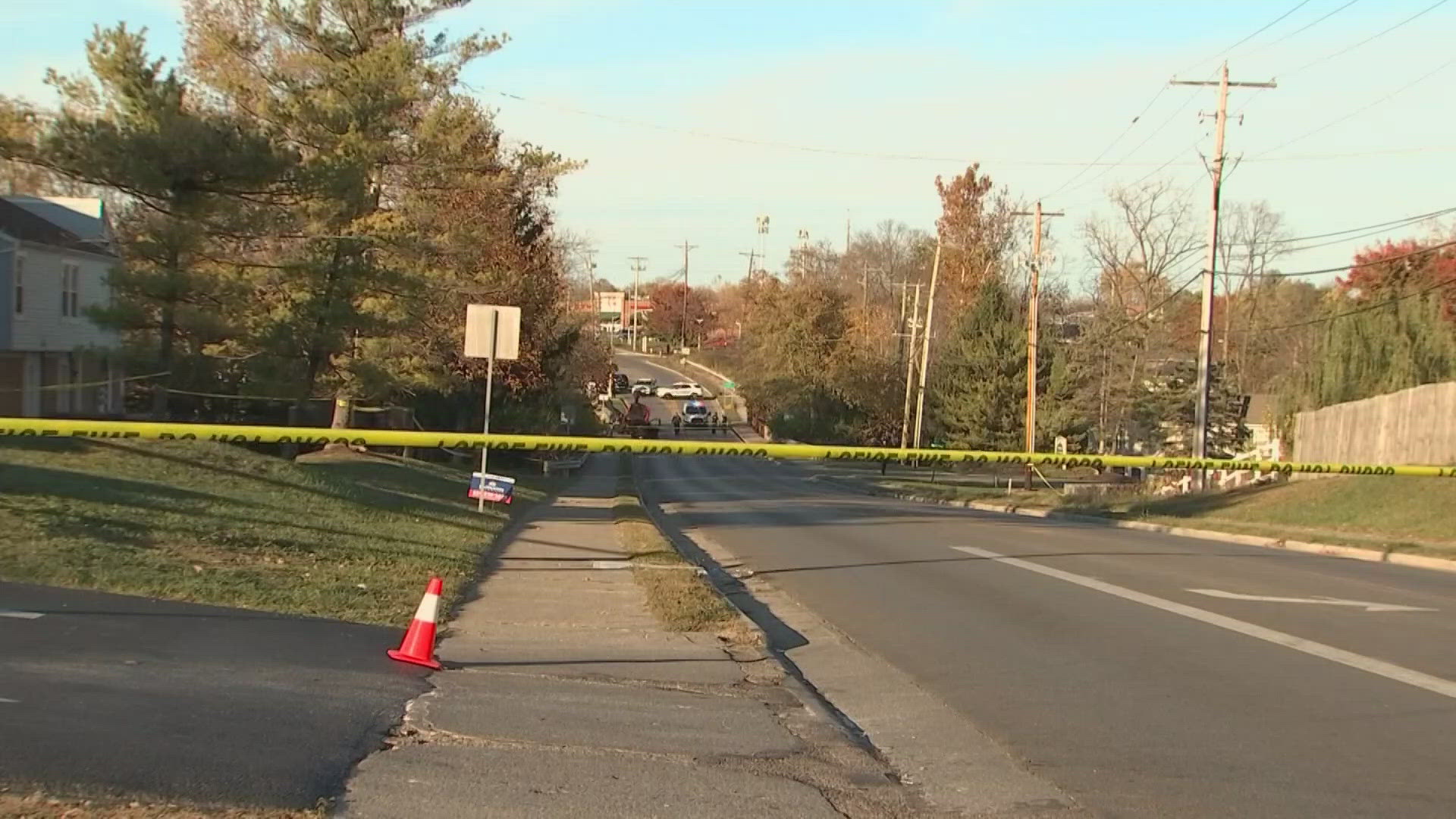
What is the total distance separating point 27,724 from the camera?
5.44m

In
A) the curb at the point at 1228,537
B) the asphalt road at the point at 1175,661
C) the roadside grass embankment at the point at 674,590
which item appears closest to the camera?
the asphalt road at the point at 1175,661

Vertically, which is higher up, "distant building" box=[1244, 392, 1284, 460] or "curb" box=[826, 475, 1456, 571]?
"distant building" box=[1244, 392, 1284, 460]

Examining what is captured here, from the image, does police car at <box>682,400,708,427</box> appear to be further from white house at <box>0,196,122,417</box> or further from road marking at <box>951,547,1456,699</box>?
road marking at <box>951,547,1456,699</box>

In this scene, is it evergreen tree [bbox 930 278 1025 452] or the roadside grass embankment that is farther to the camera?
evergreen tree [bbox 930 278 1025 452]

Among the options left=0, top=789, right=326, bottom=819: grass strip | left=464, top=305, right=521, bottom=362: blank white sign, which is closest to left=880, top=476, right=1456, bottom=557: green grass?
left=464, top=305, right=521, bottom=362: blank white sign

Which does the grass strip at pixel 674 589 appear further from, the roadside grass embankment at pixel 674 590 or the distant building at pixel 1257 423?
the distant building at pixel 1257 423

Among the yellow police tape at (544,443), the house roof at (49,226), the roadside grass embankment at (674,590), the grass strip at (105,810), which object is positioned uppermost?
the house roof at (49,226)

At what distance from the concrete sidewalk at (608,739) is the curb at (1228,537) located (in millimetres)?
12436

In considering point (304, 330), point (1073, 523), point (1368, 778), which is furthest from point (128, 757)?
point (1073, 523)

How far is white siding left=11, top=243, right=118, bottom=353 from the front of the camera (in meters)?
34.7

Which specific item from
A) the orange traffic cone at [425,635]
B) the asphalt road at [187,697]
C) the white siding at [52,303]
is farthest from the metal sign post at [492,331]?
the white siding at [52,303]

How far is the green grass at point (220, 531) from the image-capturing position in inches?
394

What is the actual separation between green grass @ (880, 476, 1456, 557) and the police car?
5215 cm

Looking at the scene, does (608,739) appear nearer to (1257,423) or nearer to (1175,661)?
(1175,661)
